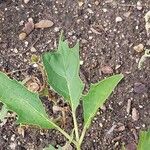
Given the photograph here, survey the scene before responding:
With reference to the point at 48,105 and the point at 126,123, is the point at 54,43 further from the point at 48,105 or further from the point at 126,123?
the point at 126,123

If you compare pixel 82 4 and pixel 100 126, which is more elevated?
pixel 82 4

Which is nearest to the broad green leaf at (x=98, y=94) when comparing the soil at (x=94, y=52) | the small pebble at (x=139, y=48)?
the soil at (x=94, y=52)

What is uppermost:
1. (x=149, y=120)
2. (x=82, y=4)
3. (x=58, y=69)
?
(x=58, y=69)

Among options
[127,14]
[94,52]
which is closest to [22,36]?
[94,52]

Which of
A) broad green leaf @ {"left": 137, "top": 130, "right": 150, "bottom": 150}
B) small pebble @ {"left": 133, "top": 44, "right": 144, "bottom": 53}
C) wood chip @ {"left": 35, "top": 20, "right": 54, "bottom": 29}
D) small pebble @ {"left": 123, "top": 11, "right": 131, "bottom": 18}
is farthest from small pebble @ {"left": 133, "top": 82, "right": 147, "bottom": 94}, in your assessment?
broad green leaf @ {"left": 137, "top": 130, "right": 150, "bottom": 150}

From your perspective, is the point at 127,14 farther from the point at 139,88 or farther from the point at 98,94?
the point at 98,94

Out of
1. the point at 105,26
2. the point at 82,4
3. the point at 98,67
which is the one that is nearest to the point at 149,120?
the point at 98,67
